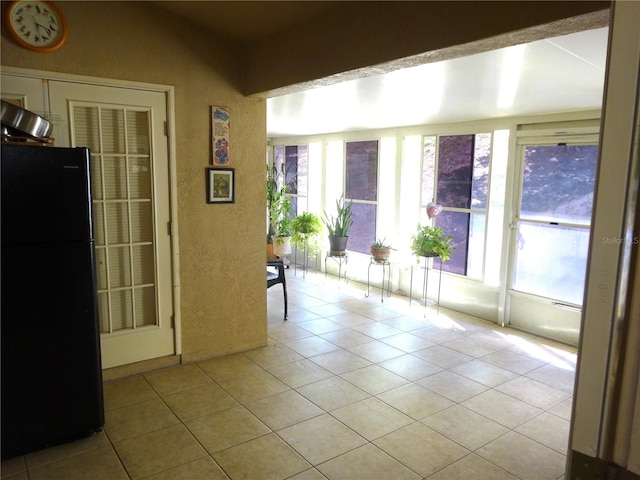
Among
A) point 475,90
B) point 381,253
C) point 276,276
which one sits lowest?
point 276,276

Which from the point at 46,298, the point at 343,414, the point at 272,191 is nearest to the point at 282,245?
the point at 272,191

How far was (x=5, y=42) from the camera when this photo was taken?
2676 millimetres

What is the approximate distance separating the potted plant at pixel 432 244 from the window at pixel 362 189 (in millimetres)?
1322

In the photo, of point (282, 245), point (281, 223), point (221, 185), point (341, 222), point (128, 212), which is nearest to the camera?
point (128, 212)

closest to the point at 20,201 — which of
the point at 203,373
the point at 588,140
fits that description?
the point at 203,373

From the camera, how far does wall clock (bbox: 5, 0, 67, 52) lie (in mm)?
2645

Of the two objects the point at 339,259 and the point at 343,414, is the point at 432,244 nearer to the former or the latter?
the point at 339,259

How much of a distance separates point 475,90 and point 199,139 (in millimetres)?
2091

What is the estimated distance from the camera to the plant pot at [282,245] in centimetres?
693

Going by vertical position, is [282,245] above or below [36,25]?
below

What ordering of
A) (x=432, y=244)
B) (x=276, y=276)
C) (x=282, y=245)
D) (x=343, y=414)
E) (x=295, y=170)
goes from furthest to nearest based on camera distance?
(x=295, y=170)
(x=282, y=245)
(x=432, y=244)
(x=276, y=276)
(x=343, y=414)

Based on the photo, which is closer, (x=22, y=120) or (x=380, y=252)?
(x=22, y=120)

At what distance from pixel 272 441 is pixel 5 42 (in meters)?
2.77

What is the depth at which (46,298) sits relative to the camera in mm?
2354
